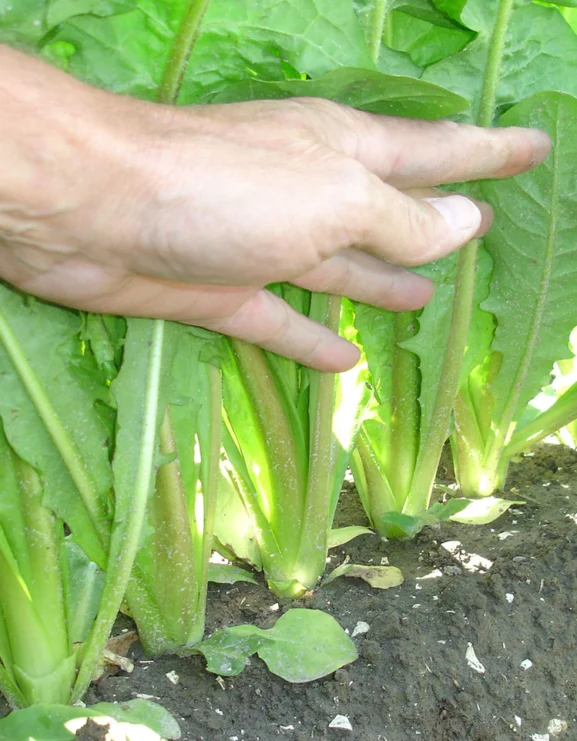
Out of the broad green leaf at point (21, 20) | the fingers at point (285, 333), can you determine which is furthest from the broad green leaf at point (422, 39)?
the broad green leaf at point (21, 20)

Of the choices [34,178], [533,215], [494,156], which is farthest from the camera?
[533,215]

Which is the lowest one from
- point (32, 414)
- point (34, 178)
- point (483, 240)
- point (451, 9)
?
point (32, 414)

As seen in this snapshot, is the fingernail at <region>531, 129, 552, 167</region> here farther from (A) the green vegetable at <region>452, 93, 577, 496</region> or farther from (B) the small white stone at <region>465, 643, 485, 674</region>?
(B) the small white stone at <region>465, 643, 485, 674</region>

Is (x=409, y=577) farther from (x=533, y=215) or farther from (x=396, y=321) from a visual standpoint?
(x=533, y=215)

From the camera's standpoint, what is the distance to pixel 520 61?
1.24 meters

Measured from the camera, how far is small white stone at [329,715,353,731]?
108 cm

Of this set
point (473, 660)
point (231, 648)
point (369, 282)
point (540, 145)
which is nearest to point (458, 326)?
point (369, 282)

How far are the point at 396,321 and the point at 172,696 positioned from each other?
0.69 metres

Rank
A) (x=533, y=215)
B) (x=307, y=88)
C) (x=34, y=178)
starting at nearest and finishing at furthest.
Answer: (x=34, y=178) < (x=307, y=88) < (x=533, y=215)

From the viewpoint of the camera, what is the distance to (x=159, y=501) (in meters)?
1.17

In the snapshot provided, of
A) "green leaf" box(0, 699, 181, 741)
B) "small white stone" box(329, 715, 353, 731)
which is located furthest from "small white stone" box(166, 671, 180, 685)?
"small white stone" box(329, 715, 353, 731)

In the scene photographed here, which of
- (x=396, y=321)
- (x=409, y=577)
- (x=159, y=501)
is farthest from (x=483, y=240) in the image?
(x=159, y=501)

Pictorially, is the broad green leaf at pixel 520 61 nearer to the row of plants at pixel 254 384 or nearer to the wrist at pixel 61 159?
the row of plants at pixel 254 384

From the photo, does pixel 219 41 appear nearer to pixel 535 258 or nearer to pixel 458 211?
pixel 458 211
